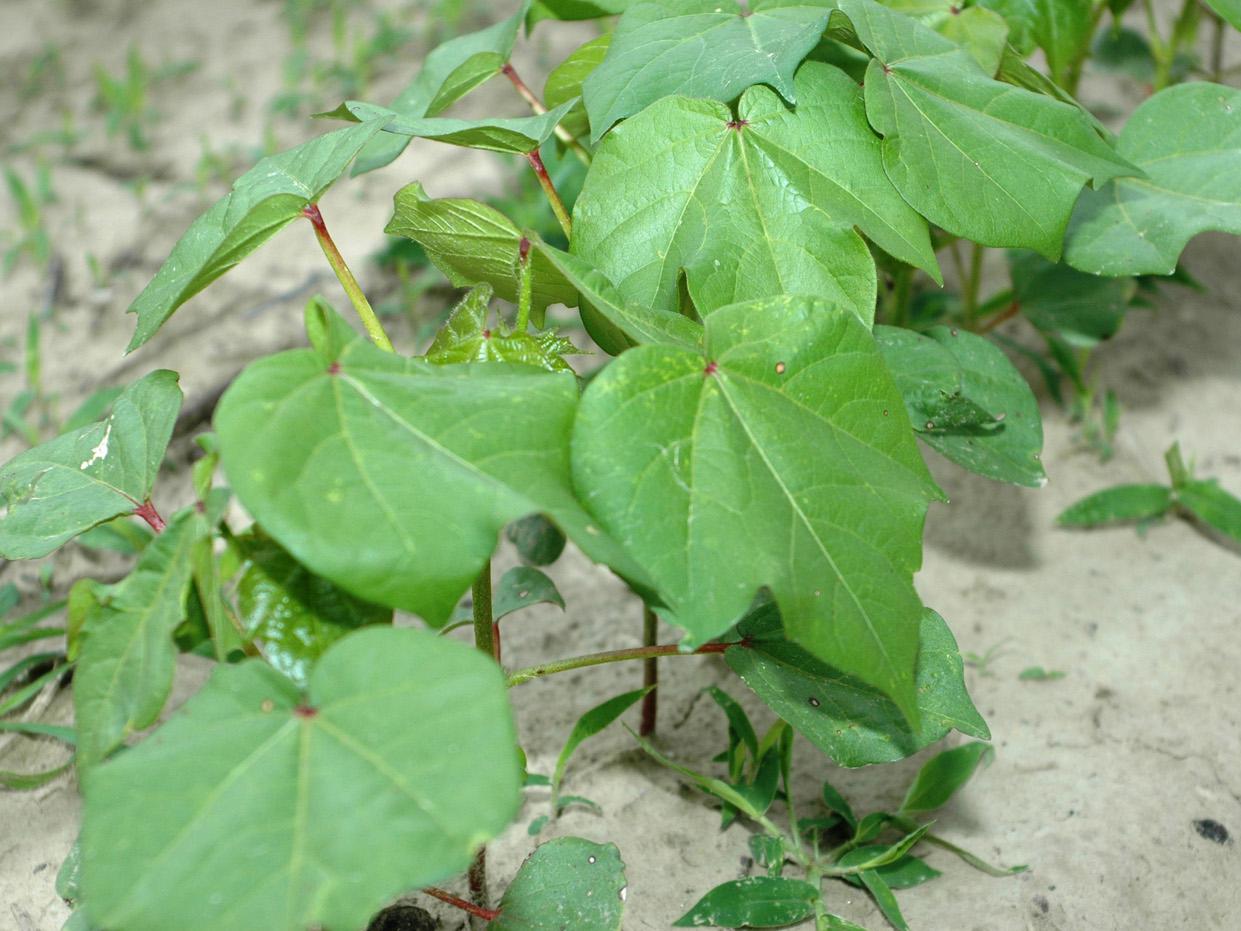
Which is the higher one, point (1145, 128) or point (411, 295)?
point (1145, 128)

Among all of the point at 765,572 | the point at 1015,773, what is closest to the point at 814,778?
the point at 1015,773

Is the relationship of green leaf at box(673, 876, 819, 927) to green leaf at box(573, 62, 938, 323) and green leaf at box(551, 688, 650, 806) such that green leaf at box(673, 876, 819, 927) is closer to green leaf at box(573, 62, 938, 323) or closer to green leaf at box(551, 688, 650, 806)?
green leaf at box(551, 688, 650, 806)

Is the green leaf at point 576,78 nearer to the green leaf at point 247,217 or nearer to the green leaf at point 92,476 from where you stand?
the green leaf at point 247,217

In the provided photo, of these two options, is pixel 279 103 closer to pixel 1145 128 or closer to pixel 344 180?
pixel 344 180

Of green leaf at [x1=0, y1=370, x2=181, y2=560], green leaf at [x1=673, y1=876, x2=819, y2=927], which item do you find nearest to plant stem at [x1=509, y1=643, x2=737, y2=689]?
green leaf at [x1=673, y1=876, x2=819, y2=927]

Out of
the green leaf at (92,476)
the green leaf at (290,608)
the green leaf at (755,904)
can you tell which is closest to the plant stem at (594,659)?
the green leaf at (290,608)
